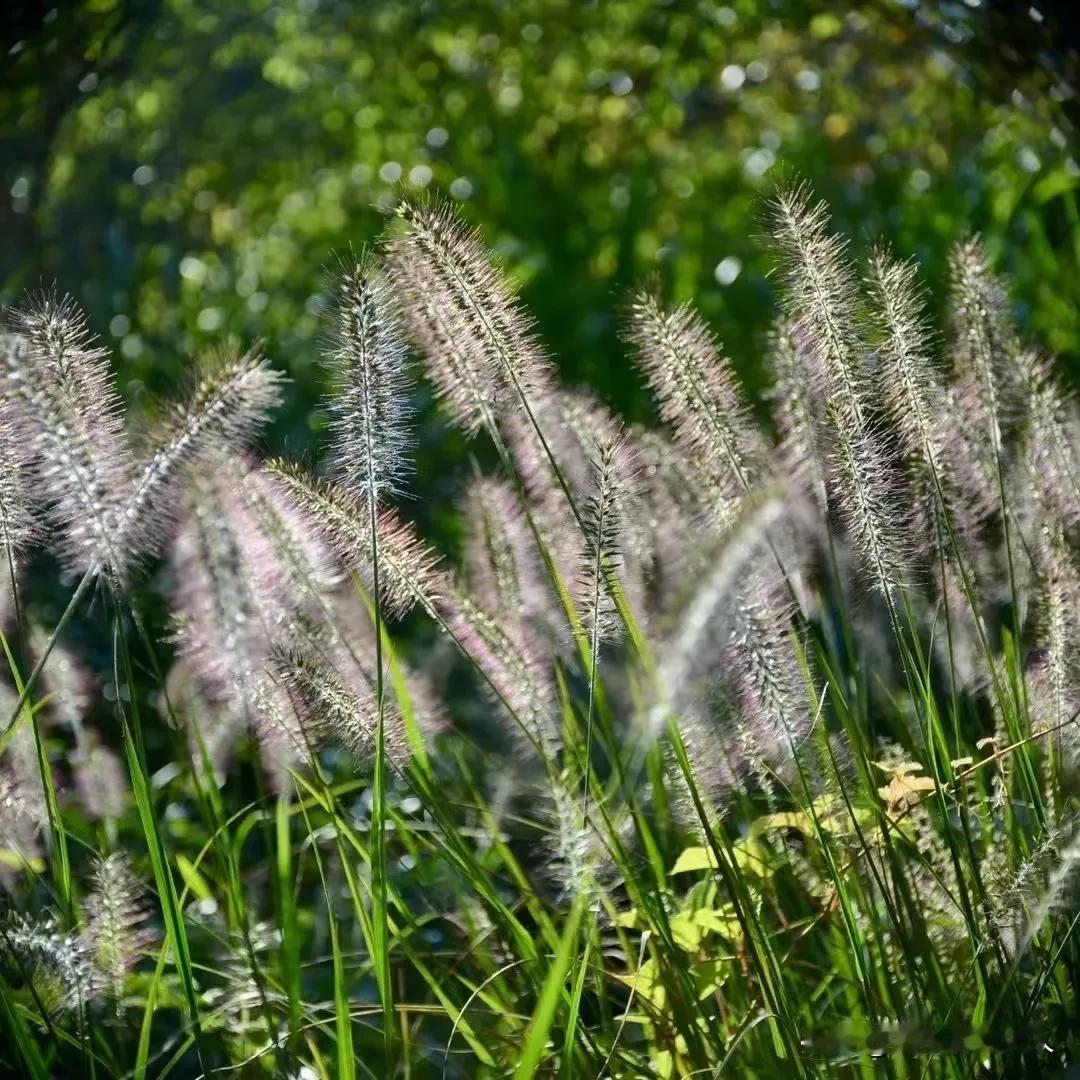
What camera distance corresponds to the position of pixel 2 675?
1.36 m

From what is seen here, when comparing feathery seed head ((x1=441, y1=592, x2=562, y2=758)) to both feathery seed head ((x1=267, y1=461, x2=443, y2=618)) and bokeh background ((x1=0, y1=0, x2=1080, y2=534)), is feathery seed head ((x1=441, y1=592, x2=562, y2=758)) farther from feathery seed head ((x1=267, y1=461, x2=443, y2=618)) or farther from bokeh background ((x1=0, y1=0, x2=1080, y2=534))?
bokeh background ((x1=0, y1=0, x2=1080, y2=534))

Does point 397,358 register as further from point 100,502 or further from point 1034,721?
point 1034,721

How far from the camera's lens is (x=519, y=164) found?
10.7ft

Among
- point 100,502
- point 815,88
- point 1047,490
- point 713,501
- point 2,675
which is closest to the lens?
point 100,502

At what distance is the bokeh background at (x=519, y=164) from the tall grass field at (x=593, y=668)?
117cm

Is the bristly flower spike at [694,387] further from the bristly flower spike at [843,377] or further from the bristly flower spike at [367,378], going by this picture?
the bristly flower spike at [367,378]

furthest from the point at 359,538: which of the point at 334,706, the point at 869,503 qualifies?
the point at 869,503

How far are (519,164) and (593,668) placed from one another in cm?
263

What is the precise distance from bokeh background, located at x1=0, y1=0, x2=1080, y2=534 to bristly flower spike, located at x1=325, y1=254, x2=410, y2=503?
1.31 meters

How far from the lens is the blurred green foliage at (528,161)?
2.82 m

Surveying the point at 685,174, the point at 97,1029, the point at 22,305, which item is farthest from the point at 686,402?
the point at 685,174

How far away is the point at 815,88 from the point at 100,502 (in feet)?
10.9

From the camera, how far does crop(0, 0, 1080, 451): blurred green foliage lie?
282cm

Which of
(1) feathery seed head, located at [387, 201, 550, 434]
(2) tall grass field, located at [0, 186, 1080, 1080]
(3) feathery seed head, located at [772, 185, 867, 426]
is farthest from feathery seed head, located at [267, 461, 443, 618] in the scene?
(3) feathery seed head, located at [772, 185, 867, 426]
